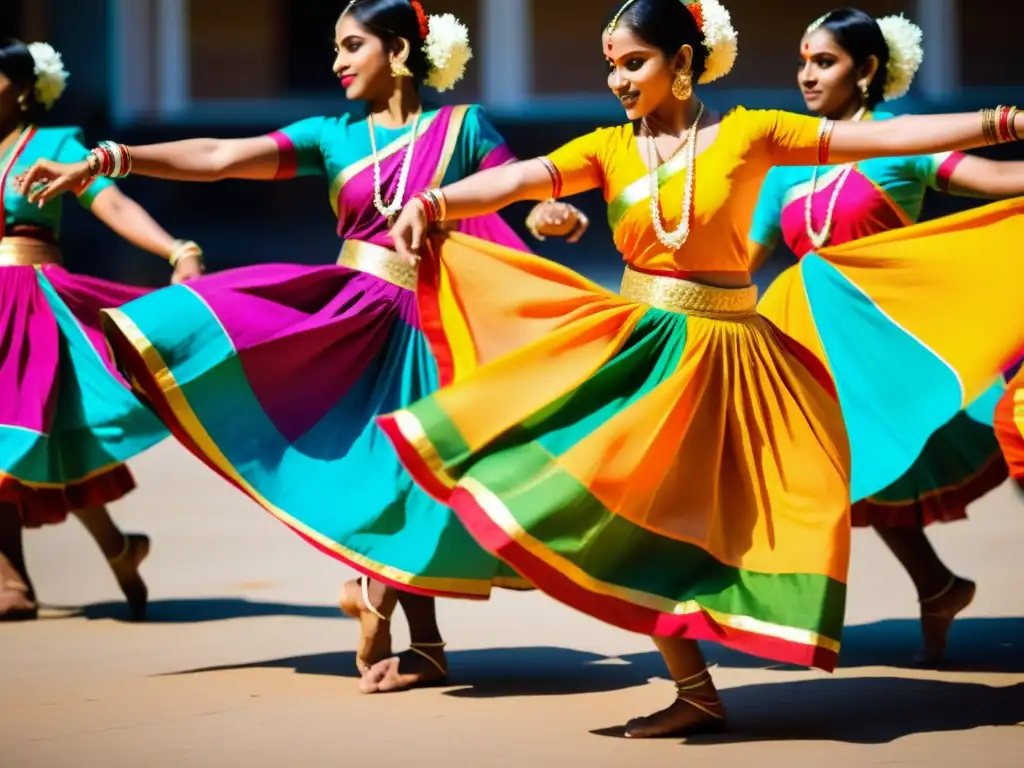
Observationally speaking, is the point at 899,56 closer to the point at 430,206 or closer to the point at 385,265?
the point at 385,265

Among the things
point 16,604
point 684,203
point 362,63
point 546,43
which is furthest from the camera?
point 546,43

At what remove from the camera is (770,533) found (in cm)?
387

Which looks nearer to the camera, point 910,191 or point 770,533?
point 770,533

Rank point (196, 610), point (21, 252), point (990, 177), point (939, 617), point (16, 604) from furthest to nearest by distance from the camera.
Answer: point (196, 610), point (21, 252), point (16, 604), point (939, 617), point (990, 177)

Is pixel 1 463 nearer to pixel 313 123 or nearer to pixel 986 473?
pixel 313 123

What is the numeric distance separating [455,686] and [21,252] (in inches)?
78.1

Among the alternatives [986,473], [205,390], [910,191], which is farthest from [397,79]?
[986,473]

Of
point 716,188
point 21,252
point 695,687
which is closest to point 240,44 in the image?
point 21,252

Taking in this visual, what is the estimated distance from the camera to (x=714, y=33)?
417 centimetres

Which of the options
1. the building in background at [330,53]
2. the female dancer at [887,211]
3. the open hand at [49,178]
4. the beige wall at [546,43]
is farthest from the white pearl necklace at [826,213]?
the beige wall at [546,43]

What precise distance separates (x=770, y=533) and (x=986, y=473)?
1366 millimetres

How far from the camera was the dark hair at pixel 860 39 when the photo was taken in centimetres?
511

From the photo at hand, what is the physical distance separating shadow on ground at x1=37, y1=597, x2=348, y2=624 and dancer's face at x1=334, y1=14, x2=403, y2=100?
163 cm

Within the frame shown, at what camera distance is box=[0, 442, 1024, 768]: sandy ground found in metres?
3.86
